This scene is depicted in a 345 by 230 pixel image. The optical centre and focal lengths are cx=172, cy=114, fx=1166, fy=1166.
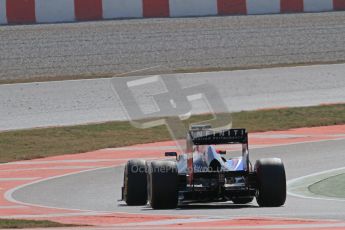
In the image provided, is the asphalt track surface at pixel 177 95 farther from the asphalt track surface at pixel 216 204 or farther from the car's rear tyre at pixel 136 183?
the car's rear tyre at pixel 136 183

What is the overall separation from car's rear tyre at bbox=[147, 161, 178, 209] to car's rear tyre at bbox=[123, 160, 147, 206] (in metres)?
0.70

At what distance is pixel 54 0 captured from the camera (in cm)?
3059

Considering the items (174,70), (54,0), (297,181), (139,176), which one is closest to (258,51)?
(174,70)

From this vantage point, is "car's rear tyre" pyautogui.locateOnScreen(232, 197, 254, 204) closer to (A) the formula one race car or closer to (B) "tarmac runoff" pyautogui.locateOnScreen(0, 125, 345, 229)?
(A) the formula one race car

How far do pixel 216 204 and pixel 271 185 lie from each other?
44.2 inches

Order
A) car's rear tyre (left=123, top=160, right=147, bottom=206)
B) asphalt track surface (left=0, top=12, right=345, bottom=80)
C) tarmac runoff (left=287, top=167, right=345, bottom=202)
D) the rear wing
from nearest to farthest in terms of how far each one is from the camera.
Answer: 1. the rear wing
2. car's rear tyre (left=123, top=160, right=147, bottom=206)
3. tarmac runoff (left=287, top=167, right=345, bottom=202)
4. asphalt track surface (left=0, top=12, right=345, bottom=80)

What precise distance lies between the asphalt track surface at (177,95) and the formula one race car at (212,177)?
9.69 meters

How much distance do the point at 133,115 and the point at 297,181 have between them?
28.7 feet

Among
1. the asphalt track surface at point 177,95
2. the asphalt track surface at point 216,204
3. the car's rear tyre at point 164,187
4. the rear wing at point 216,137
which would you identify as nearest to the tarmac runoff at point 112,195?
the asphalt track surface at point 216,204

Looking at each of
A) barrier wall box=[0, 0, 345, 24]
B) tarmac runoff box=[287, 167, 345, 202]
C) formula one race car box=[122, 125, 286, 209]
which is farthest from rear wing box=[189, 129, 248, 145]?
barrier wall box=[0, 0, 345, 24]

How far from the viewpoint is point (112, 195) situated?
631 inches

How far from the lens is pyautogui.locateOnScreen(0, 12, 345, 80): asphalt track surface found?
29.1m

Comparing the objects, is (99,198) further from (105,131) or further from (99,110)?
(99,110)

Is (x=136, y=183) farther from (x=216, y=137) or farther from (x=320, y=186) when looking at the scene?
(x=320, y=186)
